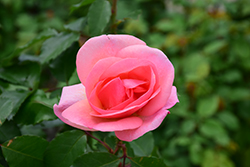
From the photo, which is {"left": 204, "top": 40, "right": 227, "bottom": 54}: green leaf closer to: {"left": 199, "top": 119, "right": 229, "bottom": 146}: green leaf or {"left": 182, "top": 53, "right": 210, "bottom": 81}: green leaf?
{"left": 182, "top": 53, "right": 210, "bottom": 81}: green leaf

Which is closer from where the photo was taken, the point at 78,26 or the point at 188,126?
the point at 78,26

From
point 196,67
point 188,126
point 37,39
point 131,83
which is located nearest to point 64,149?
point 131,83

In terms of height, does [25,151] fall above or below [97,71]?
below

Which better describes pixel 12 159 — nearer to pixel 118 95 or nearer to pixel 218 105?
pixel 118 95

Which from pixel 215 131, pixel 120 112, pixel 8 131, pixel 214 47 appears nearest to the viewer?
pixel 120 112

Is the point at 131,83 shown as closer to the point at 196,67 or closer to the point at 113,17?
the point at 113,17

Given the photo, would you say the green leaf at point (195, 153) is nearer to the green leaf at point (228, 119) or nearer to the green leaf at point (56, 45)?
the green leaf at point (228, 119)

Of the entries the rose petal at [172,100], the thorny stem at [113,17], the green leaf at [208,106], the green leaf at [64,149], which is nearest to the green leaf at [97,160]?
the green leaf at [64,149]

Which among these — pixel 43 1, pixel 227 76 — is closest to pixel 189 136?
pixel 227 76
